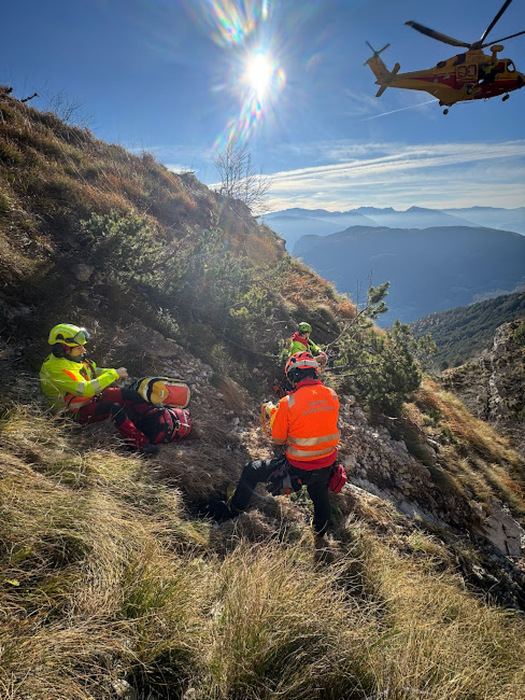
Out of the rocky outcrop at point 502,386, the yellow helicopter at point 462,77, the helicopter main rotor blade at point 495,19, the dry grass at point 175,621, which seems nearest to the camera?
the dry grass at point 175,621

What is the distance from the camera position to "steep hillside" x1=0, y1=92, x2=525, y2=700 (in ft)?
5.65

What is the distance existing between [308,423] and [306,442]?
0.75 ft

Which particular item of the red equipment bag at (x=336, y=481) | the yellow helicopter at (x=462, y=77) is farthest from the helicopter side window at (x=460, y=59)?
the red equipment bag at (x=336, y=481)

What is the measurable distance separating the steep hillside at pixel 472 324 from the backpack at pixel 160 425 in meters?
92.6

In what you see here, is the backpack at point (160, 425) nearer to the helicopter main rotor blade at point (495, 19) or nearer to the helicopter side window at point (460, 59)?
the helicopter main rotor blade at point (495, 19)

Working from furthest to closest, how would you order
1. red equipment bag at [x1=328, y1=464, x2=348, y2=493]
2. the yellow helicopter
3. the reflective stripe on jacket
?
the yellow helicopter
red equipment bag at [x1=328, y1=464, x2=348, y2=493]
the reflective stripe on jacket

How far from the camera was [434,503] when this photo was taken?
5984 millimetres

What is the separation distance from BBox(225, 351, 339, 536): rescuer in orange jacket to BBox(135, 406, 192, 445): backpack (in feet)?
3.80

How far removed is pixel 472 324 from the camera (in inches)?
4397

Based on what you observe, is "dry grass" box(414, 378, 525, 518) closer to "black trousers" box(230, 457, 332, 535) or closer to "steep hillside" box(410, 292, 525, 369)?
"black trousers" box(230, 457, 332, 535)

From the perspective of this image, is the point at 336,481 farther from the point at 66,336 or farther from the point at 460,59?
the point at 460,59

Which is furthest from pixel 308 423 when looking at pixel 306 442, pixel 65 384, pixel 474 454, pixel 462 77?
pixel 462 77

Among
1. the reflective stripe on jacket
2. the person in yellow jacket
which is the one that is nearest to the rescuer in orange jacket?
the reflective stripe on jacket

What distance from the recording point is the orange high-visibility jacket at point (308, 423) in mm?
3693
